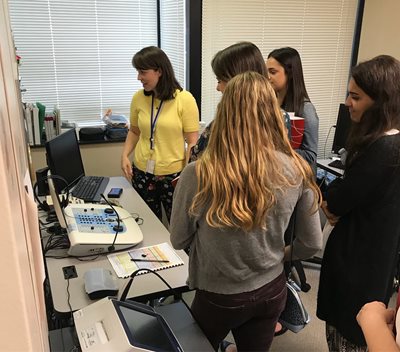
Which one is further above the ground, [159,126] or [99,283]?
[159,126]

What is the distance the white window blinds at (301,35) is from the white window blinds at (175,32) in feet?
0.70

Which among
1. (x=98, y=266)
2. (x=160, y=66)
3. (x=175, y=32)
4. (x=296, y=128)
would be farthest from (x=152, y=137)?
(x=175, y=32)

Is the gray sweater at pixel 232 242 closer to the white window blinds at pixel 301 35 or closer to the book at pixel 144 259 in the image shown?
the book at pixel 144 259

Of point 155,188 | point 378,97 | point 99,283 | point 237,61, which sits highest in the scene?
point 237,61

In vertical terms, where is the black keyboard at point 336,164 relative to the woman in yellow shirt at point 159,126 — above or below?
below

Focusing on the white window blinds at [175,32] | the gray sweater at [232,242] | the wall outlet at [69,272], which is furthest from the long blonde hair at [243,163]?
the white window blinds at [175,32]

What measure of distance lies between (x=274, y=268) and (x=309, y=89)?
274cm

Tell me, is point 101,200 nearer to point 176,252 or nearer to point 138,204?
point 138,204

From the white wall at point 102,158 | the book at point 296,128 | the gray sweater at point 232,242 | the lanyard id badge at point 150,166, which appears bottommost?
the white wall at point 102,158

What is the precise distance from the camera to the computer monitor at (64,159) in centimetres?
201

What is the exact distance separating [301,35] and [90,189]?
7.86ft

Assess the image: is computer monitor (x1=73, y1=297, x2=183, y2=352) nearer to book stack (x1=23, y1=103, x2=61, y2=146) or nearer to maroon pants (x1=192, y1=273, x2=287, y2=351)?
maroon pants (x1=192, y1=273, x2=287, y2=351)

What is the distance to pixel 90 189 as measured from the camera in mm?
2383

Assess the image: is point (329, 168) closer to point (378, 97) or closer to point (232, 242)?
point (378, 97)
